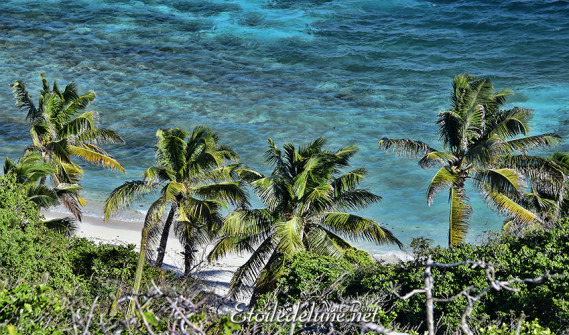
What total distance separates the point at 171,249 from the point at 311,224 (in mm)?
10151

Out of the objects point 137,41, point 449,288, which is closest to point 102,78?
point 137,41

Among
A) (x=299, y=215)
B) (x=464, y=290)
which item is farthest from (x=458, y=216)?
(x=464, y=290)

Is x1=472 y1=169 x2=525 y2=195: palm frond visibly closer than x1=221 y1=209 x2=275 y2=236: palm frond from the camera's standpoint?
Yes

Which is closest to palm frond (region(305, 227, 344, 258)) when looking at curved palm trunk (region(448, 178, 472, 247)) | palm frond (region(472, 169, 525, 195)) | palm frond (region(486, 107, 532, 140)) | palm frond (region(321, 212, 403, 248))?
palm frond (region(321, 212, 403, 248))

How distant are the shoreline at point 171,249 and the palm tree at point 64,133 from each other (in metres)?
2.81

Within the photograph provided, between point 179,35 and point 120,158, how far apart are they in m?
27.0

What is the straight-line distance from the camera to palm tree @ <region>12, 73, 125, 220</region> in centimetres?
2056

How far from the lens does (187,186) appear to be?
19453mm

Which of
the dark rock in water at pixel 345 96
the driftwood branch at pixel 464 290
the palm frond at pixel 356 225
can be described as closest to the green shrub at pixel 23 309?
the driftwood branch at pixel 464 290

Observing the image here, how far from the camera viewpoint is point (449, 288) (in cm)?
1526

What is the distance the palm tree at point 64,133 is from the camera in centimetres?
2056

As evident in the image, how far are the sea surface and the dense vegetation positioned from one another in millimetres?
10623

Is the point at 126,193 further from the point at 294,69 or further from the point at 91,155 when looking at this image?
the point at 294,69

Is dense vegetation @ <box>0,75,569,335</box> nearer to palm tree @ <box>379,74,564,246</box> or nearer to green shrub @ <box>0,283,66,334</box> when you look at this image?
palm tree @ <box>379,74,564,246</box>
